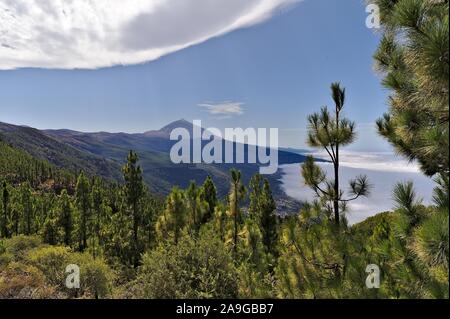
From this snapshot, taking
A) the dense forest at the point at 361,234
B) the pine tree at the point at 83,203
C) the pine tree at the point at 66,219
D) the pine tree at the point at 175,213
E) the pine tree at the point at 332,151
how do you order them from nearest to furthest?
the dense forest at the point at 361,234 → the pine tree at the point at 332,151 → the pine tree at the point at 175,213 → the pine tree at the point at 83,203 → the pine tree at the point at 66,219

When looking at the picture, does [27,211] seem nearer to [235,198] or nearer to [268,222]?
[268,222]

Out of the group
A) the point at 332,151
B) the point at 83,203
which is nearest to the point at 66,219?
the point at 83,203

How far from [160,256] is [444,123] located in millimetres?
8617

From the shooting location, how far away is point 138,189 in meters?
34.3

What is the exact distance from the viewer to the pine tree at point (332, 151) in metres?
8.10

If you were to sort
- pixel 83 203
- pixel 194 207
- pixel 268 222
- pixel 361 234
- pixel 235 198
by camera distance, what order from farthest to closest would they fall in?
pixel 83 203, pixel 268 222, pixel 194 207, pixel 235 198, pixel 361 234

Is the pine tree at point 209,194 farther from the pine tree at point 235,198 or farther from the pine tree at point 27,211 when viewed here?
the pine tree at point 27,211

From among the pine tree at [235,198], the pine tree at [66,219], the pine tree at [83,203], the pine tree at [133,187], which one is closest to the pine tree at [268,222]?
the pine tree at [235,198]

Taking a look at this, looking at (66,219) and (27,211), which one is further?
(27,211)

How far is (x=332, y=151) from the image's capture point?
27.2 ft

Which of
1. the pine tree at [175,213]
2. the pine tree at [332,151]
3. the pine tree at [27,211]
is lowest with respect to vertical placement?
the pine tree at [27,211]

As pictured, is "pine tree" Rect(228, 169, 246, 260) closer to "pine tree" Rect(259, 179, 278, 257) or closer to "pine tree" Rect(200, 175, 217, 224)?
"pine tree" Rect(259, 179, 278, 257)

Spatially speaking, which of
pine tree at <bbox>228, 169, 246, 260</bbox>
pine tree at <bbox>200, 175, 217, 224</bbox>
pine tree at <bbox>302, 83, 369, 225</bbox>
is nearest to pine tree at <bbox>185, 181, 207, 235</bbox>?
pine tree at <bbox>200, 175, 217, 224</bbox>
